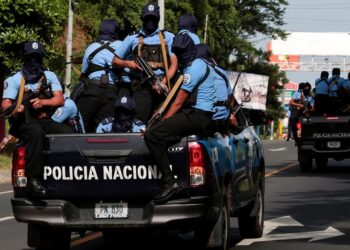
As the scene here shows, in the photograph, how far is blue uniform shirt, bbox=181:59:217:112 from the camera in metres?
10.7

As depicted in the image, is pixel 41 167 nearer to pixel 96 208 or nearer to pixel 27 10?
pixel 96 208

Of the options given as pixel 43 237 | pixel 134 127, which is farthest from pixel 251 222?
pixel 43 237

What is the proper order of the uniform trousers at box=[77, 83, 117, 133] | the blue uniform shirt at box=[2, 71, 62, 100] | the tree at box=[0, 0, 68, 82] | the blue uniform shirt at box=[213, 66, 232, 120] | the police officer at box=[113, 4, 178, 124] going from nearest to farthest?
the blue uniform shirt at box=[2, 71, 62, 100] → the blue uniform shirt at box=[213, 66, 232, 120] → the police officer at box=[113, 4, 178, 124] → the uniform trousers at box=[77, 83, 117, 133] → the tree at box=[0, 0, 68, 82]

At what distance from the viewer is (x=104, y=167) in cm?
1016

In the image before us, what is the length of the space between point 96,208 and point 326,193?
10.2 m

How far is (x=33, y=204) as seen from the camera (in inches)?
404

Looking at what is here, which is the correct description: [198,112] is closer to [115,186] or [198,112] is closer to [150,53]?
[115,186]

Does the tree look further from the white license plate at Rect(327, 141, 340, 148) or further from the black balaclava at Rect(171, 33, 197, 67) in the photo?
the black balaclava at Rect(171, 33, 197, 67)

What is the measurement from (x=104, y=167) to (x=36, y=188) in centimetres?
64

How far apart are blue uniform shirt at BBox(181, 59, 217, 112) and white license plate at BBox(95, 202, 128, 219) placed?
4.07 feet

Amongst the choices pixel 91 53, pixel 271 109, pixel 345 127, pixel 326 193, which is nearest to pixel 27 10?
pixel 345 127

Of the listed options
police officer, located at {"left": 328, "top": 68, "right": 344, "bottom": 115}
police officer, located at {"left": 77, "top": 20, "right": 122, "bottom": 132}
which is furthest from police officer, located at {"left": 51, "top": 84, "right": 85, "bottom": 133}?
police officer, located at {"left": 328, "top": 68, "right": 344, "bottom": 115}

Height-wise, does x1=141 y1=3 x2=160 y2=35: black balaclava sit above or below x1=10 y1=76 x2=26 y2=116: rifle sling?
above

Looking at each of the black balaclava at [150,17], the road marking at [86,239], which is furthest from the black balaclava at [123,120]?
the road marking at [86,239]
